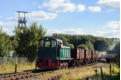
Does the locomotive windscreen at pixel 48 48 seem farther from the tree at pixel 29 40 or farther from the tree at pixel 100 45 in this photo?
the tree at pixel 100 45

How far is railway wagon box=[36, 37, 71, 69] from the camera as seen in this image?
60.3 ft

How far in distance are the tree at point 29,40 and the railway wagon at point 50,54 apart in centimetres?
786

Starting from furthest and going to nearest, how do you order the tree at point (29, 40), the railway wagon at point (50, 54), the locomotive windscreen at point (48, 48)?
the tree at point (29, 40)
the locomotive windscreen at point (48, 48)
the railway wagon at point (50, 54)

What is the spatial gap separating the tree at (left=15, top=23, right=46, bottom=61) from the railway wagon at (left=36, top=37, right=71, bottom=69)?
25.8 ft

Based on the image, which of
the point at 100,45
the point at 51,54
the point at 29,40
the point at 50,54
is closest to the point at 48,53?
the point at 50,54

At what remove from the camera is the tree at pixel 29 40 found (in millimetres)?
27312

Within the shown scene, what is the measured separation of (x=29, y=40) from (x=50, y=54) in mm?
9569

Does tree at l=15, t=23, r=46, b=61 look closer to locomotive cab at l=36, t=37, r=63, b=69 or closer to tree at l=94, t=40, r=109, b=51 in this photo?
locomotive cab at l=36, t=37, r=63, b=69

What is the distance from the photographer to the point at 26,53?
27594 millimetres

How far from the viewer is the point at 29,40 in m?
27.7

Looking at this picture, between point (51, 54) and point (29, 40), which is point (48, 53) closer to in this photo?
point (51, 54)

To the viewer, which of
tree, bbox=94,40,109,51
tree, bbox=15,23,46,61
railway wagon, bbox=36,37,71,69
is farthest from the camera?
tree, bbox=94,40,109,51

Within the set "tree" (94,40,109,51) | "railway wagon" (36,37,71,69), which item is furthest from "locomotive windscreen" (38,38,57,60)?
"tree" (94,40,109,51)

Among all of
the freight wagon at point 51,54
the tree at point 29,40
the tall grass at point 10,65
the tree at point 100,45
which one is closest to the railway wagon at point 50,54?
the freight wagon at point 51,54
